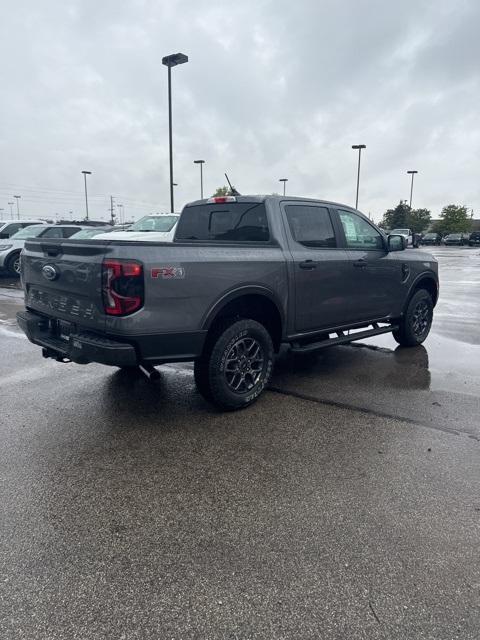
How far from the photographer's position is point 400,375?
541 cm

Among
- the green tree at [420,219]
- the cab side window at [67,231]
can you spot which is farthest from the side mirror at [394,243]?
the green tree at [420,219]

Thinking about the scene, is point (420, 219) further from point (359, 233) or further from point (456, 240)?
point (359, 233)

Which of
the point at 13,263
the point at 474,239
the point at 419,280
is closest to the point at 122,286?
the point at 419,280

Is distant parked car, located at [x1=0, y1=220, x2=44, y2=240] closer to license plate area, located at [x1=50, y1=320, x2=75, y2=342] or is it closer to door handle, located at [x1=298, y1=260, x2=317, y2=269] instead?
license plate area, located at [x1=50, y1=320, x2=75, y2=342]

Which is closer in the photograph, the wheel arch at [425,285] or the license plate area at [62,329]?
the license plate area at [62,329]

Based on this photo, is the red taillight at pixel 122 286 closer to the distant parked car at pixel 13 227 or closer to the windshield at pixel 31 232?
the windshield at pixel 31 232

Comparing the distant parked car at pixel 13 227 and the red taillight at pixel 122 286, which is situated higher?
the distant parked car at pixel 13 227

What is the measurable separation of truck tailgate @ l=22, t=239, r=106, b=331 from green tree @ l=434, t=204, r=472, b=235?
64.9m

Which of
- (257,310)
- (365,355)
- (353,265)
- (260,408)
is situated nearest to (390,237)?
(353,265)

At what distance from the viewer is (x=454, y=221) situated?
63.1 metres

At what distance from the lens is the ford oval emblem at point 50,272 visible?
3943 millimetres

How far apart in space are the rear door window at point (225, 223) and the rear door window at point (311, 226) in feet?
1.05

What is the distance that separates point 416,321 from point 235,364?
363 cm

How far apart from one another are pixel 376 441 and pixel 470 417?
1.10m
